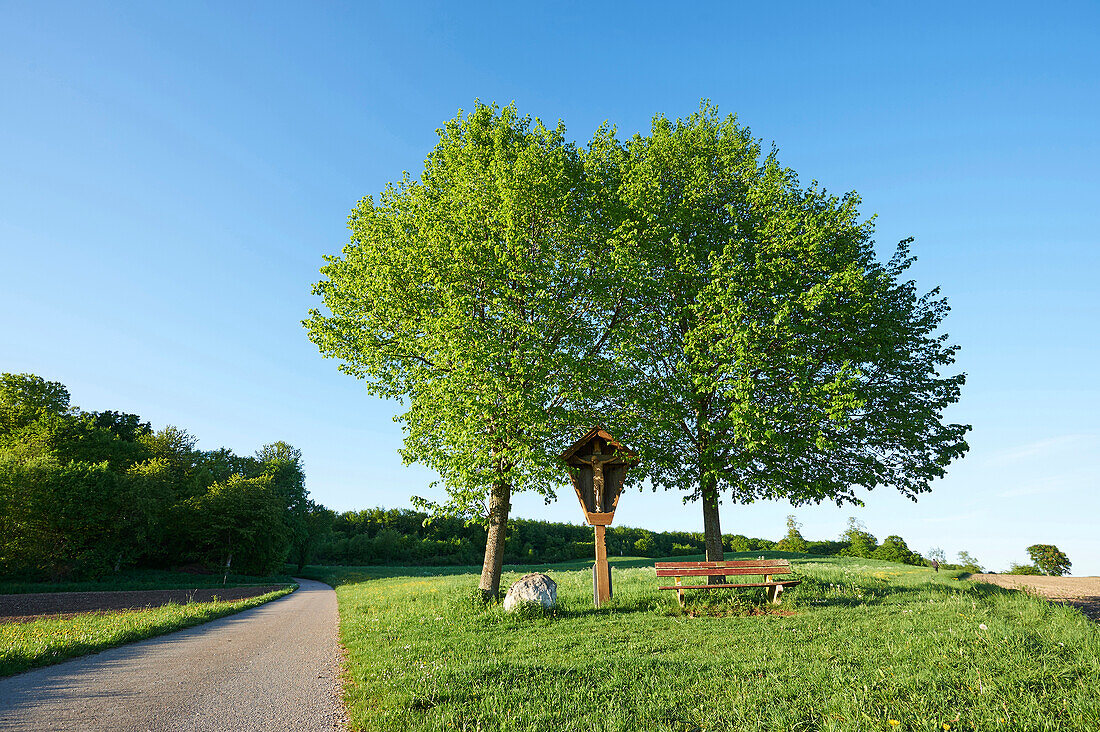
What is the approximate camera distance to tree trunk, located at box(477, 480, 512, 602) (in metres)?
16.6

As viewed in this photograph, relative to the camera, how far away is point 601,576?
50.6ft

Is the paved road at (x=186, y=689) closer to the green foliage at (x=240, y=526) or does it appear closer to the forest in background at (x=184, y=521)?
the forest in background at (x=184, y=521)

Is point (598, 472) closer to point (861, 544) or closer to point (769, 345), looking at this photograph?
point (769, 345)

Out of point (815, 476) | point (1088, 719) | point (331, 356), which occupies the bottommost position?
point (1088, 719)

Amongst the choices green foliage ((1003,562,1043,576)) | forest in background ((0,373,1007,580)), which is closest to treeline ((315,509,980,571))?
forest in background ((0,373,1007,580))

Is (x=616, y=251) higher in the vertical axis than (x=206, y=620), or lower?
higher

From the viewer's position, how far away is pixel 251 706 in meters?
7.07

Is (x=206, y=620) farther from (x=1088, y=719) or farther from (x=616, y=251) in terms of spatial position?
(x=1088, y=719)

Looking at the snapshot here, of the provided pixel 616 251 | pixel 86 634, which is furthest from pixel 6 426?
pixel 616 251

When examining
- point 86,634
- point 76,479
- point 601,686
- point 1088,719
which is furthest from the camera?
point 76,479

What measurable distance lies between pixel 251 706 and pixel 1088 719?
10074 mm

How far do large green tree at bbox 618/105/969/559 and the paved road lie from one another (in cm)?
1113

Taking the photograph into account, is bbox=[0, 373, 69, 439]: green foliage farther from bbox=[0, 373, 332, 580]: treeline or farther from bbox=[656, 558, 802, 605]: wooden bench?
bbox=[656, 558, 802, 605]: wooden bench

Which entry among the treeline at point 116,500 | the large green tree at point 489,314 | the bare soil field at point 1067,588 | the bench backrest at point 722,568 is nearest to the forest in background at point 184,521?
the treeline at point 116,500
